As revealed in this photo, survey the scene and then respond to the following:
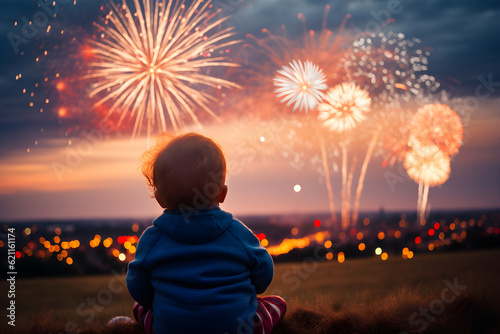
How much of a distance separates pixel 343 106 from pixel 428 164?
2.29 meters

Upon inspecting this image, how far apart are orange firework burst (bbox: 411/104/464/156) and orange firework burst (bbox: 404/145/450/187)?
147 mm

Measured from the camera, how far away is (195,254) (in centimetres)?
243

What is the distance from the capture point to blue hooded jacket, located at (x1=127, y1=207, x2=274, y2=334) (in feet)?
7.91

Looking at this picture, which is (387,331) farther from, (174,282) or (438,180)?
(438,180)

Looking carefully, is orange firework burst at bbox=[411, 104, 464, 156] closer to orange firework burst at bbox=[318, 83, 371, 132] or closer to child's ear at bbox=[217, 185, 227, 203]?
orange firework burst at bbox=[318, 83, 371, 132]

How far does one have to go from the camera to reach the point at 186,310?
94.7 inches

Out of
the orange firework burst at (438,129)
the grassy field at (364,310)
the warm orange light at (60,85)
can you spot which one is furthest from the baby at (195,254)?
the orange firework burst at (438,129)

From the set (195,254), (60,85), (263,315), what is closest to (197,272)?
(195,254)

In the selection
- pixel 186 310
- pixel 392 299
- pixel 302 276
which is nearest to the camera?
pixel 186 310

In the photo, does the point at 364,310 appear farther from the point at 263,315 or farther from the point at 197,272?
the point at 197,272

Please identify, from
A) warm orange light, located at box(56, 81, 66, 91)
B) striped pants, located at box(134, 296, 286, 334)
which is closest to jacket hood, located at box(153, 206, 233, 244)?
striped pants, located at box(134, 296, 286, 334)

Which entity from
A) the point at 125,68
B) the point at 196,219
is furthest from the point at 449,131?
the point at 196,219

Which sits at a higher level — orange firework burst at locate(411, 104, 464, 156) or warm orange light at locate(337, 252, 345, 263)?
orange firework burst at locate(411, 104, 464, 156)

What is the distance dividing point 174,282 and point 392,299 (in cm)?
197
